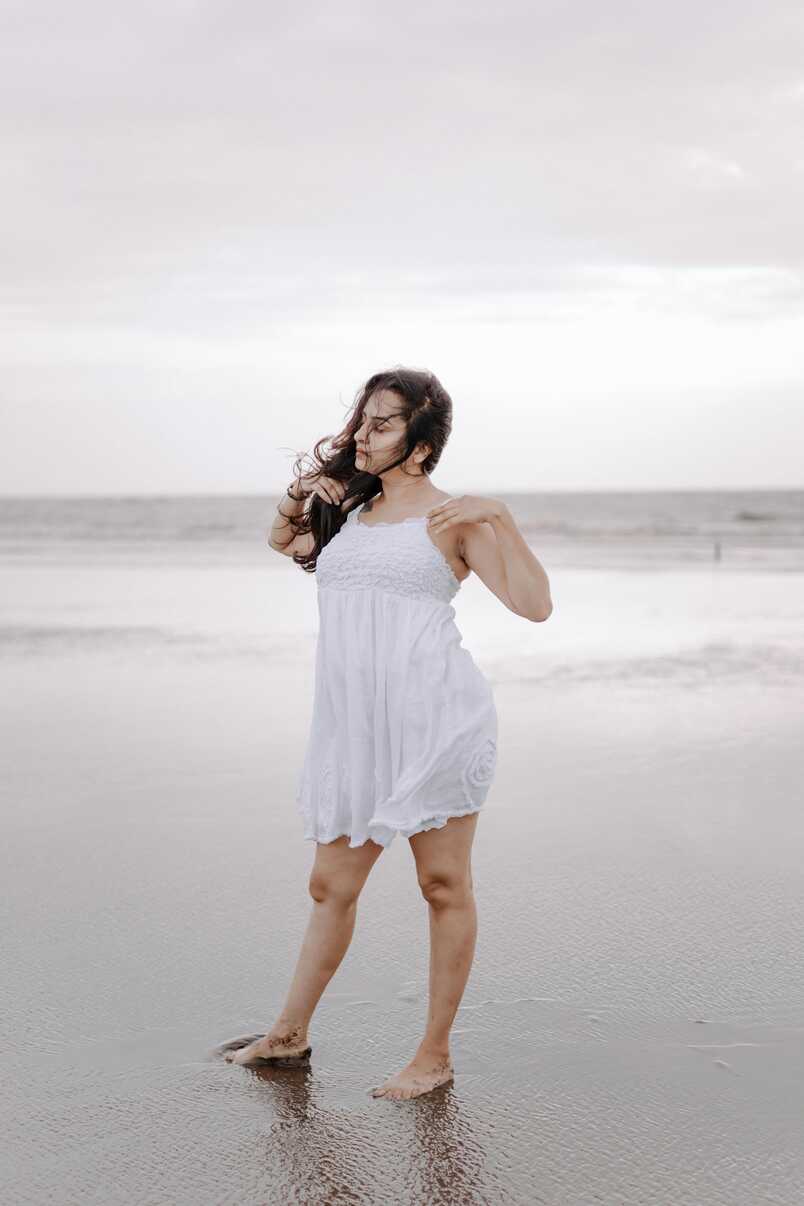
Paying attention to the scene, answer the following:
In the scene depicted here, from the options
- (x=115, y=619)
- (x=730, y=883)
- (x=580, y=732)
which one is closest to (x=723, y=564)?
(x=115, y=619)

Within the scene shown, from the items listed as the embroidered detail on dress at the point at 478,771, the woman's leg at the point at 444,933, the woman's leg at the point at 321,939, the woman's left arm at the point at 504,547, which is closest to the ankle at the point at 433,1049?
the woman's leg at the point at 444,933

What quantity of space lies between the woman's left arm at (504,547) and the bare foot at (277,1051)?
125 cm

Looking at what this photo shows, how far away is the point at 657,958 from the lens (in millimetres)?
4062

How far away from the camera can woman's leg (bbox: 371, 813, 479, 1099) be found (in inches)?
129

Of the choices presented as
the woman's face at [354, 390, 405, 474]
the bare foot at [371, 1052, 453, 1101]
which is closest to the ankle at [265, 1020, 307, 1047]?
the bare foot at [371, 1052, 453, 1101]

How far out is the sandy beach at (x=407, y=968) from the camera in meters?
2.88

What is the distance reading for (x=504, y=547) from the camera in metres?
3.23

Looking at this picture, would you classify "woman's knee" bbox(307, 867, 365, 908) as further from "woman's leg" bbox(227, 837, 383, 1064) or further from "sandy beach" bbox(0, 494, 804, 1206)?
"sandy beach" bbox(0, 494, 804, 1206)

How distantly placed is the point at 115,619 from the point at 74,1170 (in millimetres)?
10676

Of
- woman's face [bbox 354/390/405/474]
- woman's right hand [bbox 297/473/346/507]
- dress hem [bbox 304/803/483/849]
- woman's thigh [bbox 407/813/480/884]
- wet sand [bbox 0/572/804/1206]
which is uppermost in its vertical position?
woman's face [bbox 354/390/405/474]

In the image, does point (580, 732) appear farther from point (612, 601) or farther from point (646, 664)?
point (612, 601)

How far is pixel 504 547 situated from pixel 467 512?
13 centimetres

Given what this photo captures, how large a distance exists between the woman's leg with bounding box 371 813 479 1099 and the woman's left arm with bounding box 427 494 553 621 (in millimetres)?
555

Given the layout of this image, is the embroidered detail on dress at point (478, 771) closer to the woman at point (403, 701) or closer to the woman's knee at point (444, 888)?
the woman at point (403, 701)
